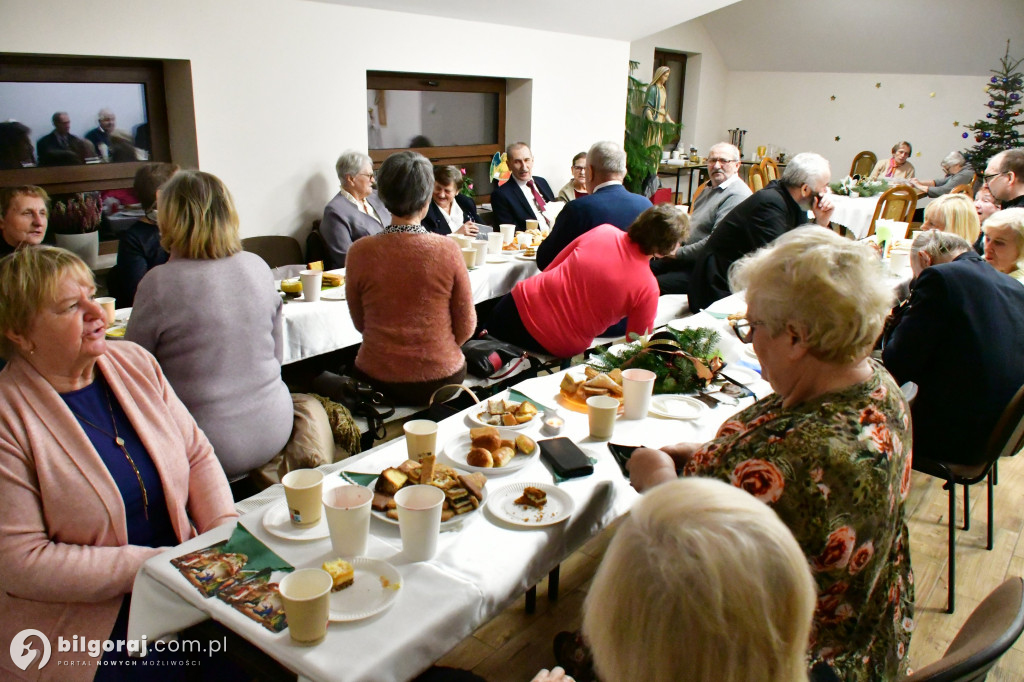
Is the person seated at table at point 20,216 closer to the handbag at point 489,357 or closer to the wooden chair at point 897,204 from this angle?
the handbag at point 489,357

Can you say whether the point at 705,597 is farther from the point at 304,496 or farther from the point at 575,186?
the point at 575,186

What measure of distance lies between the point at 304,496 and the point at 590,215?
273 cm

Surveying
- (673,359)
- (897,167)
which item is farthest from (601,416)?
(897,167)

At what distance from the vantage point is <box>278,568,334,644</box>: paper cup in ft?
3.65

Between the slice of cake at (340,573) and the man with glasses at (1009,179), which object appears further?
the man with glasses at (1009,179)

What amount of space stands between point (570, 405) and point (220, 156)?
3.03 m

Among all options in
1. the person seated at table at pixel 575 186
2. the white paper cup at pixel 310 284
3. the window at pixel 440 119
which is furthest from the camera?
the person seated at table at pixel 575 186

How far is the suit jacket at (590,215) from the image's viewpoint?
385 cm

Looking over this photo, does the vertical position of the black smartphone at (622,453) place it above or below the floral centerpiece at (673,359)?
below

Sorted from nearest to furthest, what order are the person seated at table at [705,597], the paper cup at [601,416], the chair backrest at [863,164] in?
1. the person seated at table at [705,597]
2. the paper cup at [601,416]
3. the chair backrest at [863,164]

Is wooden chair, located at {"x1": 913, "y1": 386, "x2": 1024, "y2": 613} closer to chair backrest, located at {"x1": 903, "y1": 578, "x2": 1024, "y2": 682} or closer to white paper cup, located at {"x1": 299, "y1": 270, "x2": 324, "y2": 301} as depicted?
chair backrest, located at {"x1": 903, "y1": 578, "x2": 1024, "y2": 682}

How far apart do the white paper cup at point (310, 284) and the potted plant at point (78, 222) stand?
1.40 metres

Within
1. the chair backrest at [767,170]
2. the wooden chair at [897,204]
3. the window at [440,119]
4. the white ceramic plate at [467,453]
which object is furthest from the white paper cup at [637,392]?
the chair backrest at [767,170]

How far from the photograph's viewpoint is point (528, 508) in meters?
1.55
